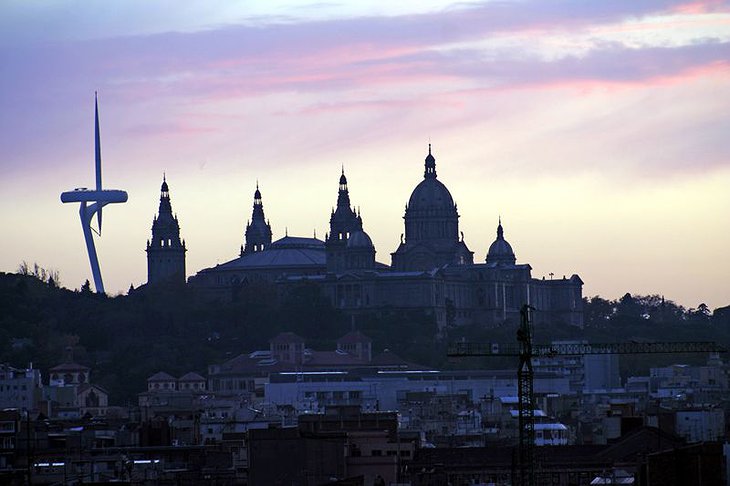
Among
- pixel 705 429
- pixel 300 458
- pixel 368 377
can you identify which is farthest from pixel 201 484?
pixel 368 377

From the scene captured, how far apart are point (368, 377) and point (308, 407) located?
4659 centimetres

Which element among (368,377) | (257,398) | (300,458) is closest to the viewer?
(300,458)

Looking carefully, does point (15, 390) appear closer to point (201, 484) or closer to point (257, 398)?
point (257, 398)

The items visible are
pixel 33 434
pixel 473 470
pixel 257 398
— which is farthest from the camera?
pixel 257 398

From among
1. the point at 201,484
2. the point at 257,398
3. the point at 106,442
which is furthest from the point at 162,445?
the point at 257,398

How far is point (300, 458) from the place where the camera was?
204 ft

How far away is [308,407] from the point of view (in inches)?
5797

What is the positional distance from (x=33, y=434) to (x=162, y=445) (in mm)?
4895

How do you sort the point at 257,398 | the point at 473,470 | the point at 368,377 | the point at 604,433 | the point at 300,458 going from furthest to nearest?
the point at 368,377, the point at 257,398, the point at 604,433, the point at 473,470, the point at 300,458

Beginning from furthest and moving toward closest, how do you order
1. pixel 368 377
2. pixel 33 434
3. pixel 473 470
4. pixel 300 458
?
1. pixel 368 377
2. pixel 33 434
3. pixel 473 470
4. pixel 300 458

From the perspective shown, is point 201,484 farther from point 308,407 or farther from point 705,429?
point 308,407

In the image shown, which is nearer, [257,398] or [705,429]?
[705,429]

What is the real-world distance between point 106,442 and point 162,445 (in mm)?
1867

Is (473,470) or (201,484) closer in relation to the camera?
(201,484)
